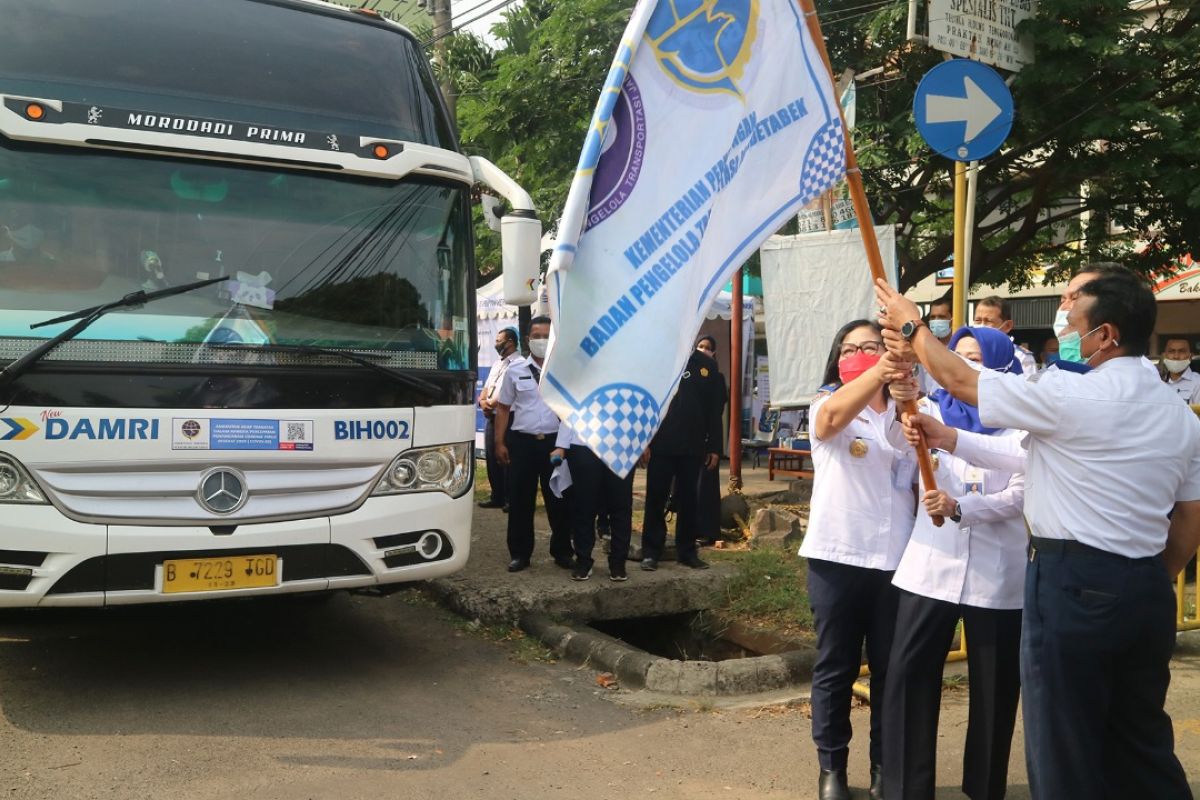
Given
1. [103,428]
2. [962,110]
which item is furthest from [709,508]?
[103,428]

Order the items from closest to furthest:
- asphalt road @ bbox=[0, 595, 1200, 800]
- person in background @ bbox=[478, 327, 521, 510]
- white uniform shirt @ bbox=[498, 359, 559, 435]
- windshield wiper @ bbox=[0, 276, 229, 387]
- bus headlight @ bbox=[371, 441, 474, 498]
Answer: asphalt road @ bbox=[0, 595, 1200, 800] < windshield wiper @ bbox=[0, 276, 229, 387] < bus headlight @ bbox=[371, 441, 474, 498] < white uniform shirt @ bbox=[498, 359, 559, 435] < person in background @ bbox=[478, 327, 521, 510]

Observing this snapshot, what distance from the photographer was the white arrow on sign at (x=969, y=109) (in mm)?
5566

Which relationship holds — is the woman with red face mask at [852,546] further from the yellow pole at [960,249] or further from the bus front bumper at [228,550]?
the bus front bumper at [228,550]

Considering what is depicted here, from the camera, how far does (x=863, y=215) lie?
11.0ft

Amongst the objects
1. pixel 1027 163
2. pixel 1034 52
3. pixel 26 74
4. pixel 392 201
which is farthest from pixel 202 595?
pixel 1027 163

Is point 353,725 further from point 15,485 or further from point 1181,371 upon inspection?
point 1181,371

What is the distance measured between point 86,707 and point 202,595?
81 cm

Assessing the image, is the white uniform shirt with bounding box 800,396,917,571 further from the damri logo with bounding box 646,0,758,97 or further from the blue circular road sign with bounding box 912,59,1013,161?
the blue circular road sign with bounding box 912,59,1013,161

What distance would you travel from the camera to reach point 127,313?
490 cm

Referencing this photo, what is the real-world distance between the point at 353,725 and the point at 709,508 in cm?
464

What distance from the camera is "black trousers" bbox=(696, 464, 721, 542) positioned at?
354 inches

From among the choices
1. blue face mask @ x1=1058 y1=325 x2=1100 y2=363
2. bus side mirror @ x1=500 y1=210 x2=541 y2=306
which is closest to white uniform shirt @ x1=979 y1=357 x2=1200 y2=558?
blue face mask @ x1=1058 y1=325 x2=1100 y2=363

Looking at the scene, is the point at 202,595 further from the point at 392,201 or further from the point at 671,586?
the point at 671,586

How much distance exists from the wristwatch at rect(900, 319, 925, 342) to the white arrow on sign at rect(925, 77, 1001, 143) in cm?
275
